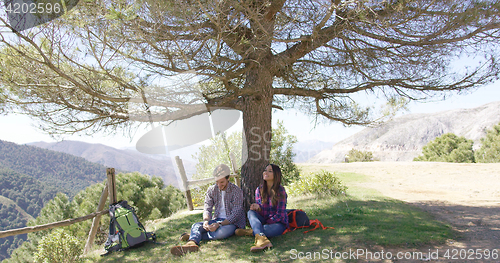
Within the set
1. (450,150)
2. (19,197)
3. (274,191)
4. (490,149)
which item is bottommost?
(19,197)

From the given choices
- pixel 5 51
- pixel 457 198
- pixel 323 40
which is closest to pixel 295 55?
pixel 323 40

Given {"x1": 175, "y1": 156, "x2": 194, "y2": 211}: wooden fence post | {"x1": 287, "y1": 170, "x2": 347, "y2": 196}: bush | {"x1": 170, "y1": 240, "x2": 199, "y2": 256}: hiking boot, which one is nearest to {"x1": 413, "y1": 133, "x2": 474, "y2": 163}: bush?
{"x1": 287, "y1": 170, "x2": 347, "y2": 196}: bush

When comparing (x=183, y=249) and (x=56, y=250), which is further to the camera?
(x=56, y=250)

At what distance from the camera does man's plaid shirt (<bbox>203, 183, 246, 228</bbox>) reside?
3.93 metres

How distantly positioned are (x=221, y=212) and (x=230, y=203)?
18 centimetres

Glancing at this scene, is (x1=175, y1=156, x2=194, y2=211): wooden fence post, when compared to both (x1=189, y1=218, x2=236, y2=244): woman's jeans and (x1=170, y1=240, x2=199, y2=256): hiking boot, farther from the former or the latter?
(x1=170, y1=240, x2=199, y2=256): hiking boot

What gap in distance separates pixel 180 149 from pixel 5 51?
135 inches

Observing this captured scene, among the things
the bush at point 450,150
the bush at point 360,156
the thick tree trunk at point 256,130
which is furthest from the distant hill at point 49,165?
the thick tree trunk at point 256,130

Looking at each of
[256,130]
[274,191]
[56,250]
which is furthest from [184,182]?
[274,191]

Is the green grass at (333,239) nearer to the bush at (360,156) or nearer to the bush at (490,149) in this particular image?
the bush at (490,149)

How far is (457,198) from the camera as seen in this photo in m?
7.00

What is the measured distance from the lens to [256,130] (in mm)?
4922

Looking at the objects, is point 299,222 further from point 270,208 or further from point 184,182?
point 184,182

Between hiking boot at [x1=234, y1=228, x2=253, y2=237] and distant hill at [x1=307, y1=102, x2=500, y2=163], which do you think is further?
distant hill at [x1=307, y1=102, x2=500, y2=163]
